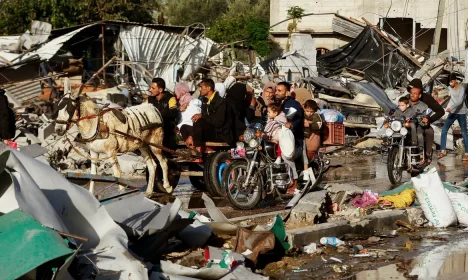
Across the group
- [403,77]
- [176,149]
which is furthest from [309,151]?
[403,77]

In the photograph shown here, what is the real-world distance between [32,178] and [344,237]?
407 centimetres

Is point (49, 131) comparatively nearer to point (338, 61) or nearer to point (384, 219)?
point (384, 219)

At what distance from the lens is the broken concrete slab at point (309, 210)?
33.2 ft

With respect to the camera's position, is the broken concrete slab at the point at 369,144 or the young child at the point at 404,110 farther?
the broken concrete slab at the point at 369,144

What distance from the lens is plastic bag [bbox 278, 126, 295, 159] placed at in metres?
12.0

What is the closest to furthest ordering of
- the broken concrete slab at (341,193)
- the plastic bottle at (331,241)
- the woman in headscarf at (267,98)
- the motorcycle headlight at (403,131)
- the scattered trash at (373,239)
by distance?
the plastic bottle at (331,241) < the scattered trash at (373,239) < the broken concrete slab at (341,193) < the woman in headscarf at (267,98) < the motorcycle headlight at (403,131)

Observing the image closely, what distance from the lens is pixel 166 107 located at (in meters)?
13.5

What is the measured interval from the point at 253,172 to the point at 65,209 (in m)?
4.86

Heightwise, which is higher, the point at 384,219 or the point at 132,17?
the point at 132,17

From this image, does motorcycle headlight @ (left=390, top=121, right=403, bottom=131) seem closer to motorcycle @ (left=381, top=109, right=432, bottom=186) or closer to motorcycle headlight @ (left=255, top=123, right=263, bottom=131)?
motorcycle @ (left=381, top=109, right=432, bottom=186)

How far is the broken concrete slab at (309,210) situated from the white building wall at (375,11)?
1149 inches

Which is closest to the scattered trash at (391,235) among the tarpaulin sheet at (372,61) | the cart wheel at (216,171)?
the cart wheel at (216,171)

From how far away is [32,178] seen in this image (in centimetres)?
709

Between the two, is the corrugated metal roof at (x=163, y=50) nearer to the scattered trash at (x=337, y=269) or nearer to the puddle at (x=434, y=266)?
the puddle at (x=434, y=266)
